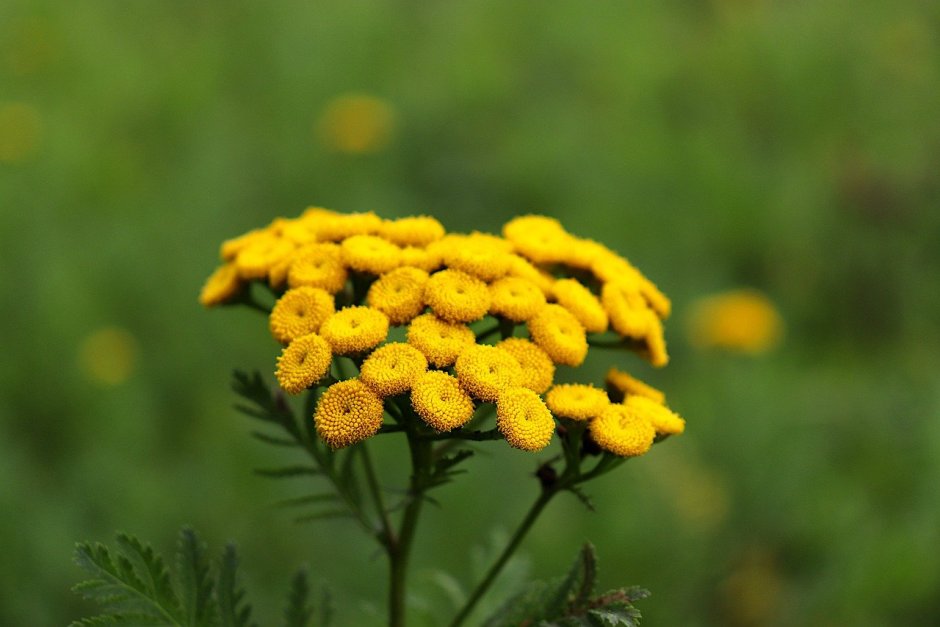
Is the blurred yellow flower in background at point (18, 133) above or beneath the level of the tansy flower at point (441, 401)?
above

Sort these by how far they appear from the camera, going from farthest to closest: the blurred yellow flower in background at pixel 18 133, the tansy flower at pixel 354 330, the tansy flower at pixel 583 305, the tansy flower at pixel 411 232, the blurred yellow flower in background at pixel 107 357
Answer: the blurred yellow flower in background at pixel 18 133 → the blurred yellow flower in background at pixel 107 357 → the tansy flower at pixel 411 232 → the tansy flower at pixel 583 305 → the tansy flower at pixel 354 330

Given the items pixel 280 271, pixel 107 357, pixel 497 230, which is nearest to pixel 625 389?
pixel 280 271

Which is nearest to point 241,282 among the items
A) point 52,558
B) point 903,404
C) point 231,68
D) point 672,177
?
point 52,558

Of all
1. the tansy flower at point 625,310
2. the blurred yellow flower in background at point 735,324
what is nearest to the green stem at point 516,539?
the tansy flower at point 625,310

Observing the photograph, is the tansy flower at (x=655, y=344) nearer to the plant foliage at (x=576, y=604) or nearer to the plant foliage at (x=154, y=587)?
the plant foliage at (x=576, y=604)

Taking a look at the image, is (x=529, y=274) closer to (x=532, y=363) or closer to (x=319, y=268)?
(x=532, y=363)

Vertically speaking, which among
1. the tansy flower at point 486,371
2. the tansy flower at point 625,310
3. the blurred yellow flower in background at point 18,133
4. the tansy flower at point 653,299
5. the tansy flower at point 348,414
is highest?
the blurred yellow flower in background at point 18,133

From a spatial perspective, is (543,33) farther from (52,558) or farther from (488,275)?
(488,275)
